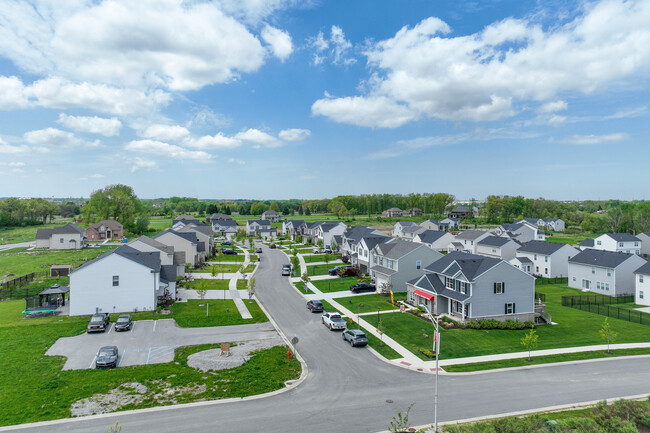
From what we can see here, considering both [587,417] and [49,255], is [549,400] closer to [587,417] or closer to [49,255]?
[587,417]

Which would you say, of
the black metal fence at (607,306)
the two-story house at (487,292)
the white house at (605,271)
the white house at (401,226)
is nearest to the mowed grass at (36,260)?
the two-story house at (487,292)

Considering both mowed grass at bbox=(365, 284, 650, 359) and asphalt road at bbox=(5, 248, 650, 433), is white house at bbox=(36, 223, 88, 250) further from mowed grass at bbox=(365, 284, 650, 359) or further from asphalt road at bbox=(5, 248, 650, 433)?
asphalt road at bbox=(5, 248, 650, 433)

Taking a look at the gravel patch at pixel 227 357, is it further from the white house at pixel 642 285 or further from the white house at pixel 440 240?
the white house at pixel 440 240

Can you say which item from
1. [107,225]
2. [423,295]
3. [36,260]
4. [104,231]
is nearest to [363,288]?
[423,295]

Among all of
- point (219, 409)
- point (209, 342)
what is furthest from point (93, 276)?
point (219, 409)

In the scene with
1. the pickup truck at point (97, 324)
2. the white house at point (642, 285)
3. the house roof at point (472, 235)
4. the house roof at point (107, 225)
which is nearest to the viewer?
the pickup truck at point (97, 324)

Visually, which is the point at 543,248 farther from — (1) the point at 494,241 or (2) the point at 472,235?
(2) the point at 472,235

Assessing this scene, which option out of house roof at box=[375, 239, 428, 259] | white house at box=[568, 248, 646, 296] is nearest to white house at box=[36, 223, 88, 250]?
house roof at box=[375, 239, 428, 259]
